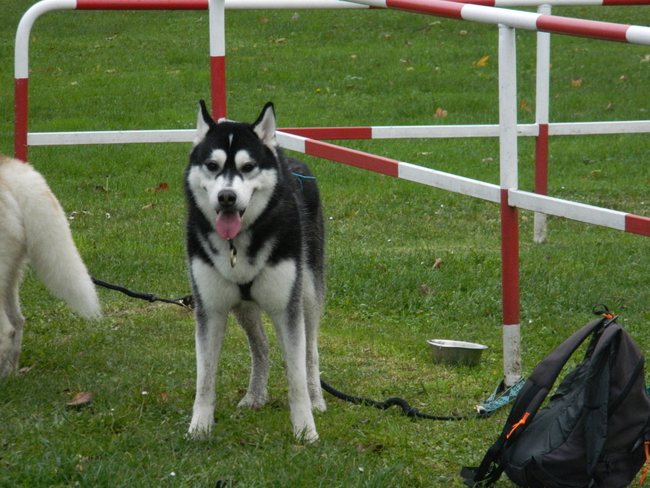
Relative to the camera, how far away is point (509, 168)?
380cm

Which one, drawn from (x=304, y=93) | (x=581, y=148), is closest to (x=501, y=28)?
(x=581, y=148)

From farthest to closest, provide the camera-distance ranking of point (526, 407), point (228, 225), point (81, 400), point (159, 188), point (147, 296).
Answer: point (159, 188)
point (147, 296)
point (81, 400)
point (228, 225)
point (526, 407)

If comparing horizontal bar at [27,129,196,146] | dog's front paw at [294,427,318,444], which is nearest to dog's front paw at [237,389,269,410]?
dog's front paw at [294,427,318,444]

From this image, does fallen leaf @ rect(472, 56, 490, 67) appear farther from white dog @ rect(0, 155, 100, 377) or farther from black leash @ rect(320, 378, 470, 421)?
white dog @ rect(0, 155, 100, 377)

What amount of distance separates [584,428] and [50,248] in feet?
8.63

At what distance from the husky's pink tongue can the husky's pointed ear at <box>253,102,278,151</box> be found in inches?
14.1

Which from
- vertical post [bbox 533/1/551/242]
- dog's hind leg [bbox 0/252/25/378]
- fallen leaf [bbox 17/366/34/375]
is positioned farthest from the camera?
vertical post [bbox 533/1/551/242]

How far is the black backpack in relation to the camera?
3.00m

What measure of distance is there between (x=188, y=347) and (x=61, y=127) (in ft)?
23.4

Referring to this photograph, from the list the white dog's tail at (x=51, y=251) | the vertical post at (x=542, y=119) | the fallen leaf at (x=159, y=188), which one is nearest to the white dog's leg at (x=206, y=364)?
the white dog's tail at (x=51, y=251)

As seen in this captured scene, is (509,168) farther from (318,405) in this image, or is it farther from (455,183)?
(318,405)

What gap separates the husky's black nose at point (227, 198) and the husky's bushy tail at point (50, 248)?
1.29 meters

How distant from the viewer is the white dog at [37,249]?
411 centimetres

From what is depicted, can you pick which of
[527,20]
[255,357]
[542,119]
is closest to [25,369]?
[255,357]
